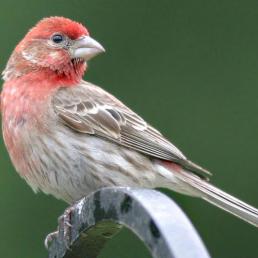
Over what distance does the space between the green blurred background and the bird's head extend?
118 inches

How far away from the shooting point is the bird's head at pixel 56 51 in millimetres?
6547

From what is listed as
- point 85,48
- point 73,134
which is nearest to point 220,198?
point 73,134

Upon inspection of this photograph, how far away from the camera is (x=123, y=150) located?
20.7 feet

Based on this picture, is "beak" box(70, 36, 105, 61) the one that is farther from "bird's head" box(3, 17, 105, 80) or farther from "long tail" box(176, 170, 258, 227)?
"long tail" box(176, 170, 258, 227)

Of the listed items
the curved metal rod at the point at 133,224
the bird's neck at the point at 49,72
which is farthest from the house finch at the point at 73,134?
the curved metal rod at the point at 133,224

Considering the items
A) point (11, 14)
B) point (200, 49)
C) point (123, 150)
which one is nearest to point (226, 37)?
point (200, 49)

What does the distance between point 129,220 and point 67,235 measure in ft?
3.48

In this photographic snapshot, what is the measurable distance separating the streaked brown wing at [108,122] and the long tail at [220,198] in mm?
83

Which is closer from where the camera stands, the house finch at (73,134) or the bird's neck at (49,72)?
the house finch at (73,134)

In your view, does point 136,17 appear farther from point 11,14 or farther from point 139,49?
point 11,14

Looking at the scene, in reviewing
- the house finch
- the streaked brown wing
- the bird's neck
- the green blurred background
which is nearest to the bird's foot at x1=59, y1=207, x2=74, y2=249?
the house finch

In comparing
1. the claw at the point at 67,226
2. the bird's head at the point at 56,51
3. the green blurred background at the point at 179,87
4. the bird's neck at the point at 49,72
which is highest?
the bird's head at the point at 56,51

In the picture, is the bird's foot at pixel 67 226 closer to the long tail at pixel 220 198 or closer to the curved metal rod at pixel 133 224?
the curved metal rod at pixel 133 224

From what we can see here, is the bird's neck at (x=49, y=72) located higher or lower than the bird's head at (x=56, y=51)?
lower
